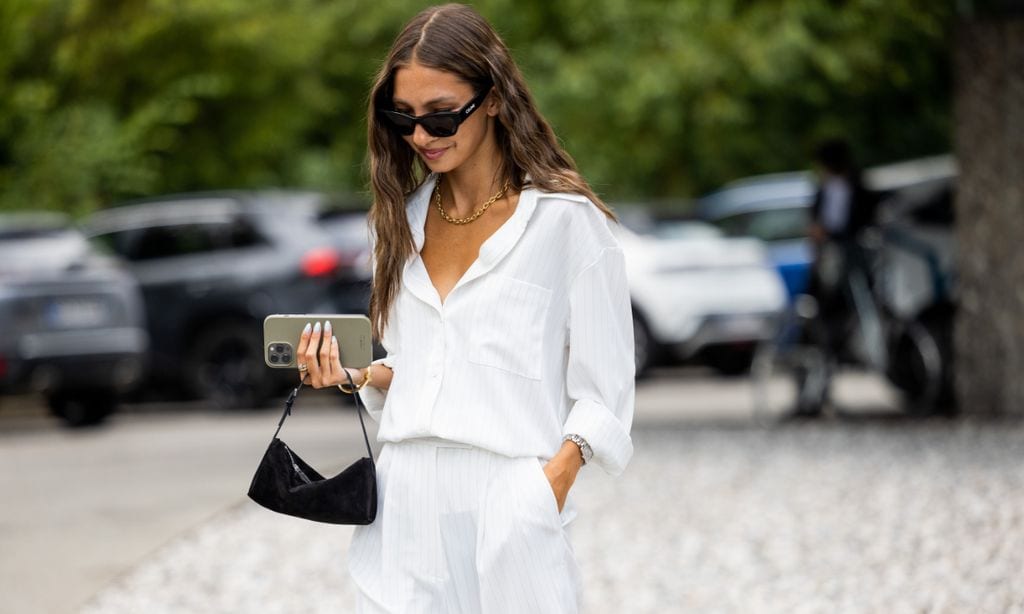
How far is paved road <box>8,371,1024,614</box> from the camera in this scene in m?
6.96

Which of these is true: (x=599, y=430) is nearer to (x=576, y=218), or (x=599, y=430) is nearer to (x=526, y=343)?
(x=526, y=343)

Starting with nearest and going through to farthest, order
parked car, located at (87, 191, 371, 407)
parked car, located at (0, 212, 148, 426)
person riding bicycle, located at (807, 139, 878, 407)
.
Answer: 1. person riding bicycle, located at (807, 139, 878, 407)
2. parked car, located at (0, 212, 148, 426)
3. parked car, located at (87, 191, 371, 407)

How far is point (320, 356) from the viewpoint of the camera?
3342 millimetres

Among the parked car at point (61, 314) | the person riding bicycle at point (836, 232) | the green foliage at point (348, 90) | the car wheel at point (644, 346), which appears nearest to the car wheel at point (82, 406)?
the parked car at point (61, 314)

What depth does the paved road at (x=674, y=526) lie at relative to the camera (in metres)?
6.96

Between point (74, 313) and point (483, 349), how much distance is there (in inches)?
441

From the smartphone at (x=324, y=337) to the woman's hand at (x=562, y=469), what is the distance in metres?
0.39

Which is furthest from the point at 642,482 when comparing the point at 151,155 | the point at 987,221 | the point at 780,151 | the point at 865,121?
the point at 780,151

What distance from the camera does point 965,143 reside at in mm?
12344

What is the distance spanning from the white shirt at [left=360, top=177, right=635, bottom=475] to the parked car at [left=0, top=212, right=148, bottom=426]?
10.8 meters

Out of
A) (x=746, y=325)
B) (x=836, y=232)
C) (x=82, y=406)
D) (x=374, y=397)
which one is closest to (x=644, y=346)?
(x=746, y=325)

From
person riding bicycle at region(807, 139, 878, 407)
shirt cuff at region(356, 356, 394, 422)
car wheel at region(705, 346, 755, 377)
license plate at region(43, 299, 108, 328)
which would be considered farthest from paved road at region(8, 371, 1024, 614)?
car wheel at region(705, 346, 755, 377)

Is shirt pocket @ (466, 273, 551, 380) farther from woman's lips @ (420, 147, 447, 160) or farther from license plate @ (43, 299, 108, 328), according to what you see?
license plate @ (43, 299, 108, 328)

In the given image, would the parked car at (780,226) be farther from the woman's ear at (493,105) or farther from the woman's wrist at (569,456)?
the woman's wrist at (569,456)
